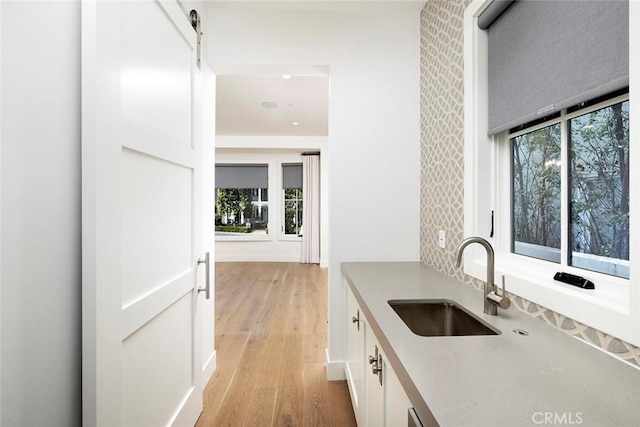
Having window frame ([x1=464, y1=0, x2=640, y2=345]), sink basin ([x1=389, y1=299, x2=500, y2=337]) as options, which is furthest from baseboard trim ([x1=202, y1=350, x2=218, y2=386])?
window frame ([x1=464, y1=0, x2=640, y2=345])

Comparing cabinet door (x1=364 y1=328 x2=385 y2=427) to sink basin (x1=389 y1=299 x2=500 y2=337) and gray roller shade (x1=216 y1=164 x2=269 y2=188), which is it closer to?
sink basin (x1=389 y1=299 x2=500 y2=337)

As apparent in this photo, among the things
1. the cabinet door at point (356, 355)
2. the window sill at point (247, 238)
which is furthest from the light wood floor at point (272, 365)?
the window sill at point (247, 238)

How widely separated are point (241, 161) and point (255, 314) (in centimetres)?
436

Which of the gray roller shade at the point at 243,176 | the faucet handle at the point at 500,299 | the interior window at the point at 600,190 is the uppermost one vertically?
the gray roller shade at the point at 243,176

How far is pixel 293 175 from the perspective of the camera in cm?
718

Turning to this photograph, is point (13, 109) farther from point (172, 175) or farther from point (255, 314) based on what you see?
point (255, 314)

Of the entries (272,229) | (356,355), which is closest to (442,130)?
(356,355)

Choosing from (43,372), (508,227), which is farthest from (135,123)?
(508,227)

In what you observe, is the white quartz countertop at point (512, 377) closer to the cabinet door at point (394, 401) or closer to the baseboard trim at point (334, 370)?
the cabinet door at point (394, 401)

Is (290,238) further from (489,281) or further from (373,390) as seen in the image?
(489,281)

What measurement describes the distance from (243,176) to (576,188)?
6659mm

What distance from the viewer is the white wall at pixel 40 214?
73 cm

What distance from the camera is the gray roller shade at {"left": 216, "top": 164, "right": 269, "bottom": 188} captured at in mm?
7199

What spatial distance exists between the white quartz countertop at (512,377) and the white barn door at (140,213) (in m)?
0.86
